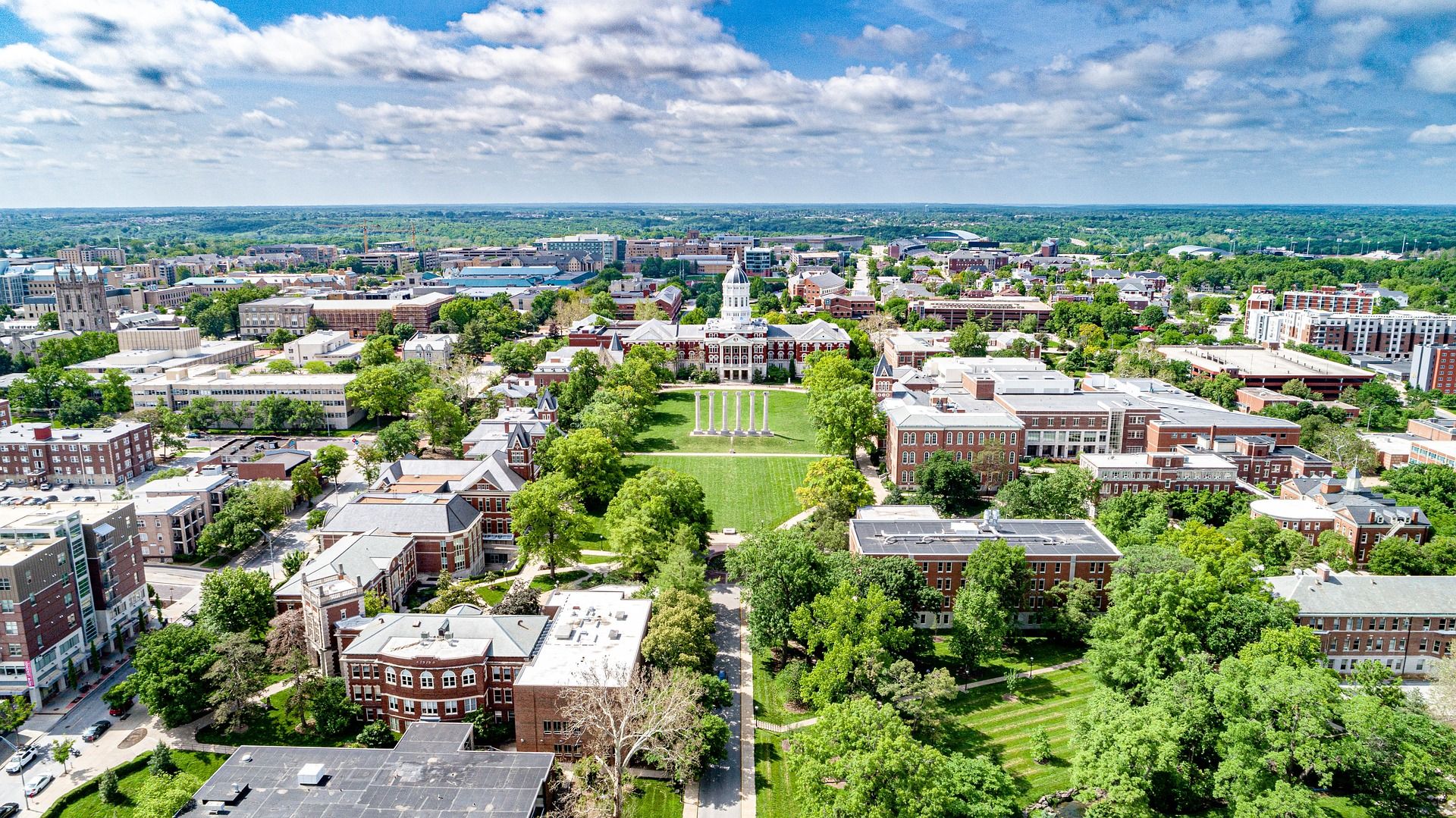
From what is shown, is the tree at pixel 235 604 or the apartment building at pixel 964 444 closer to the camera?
the tree at pixel 235 604

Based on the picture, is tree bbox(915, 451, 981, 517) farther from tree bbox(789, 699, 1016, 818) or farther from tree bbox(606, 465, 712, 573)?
tree bbox(789, 699, 1016, 818)

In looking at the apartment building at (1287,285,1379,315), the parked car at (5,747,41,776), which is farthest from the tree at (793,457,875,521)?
the apartment building at (1287,285,1379,315)

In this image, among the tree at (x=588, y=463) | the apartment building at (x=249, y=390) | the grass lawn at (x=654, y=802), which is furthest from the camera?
the apartment building at (x=249, y=390)

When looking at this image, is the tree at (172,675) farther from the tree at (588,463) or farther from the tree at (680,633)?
the tree at (588,463)

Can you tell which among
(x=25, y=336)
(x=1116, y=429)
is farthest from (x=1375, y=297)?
(x=25, y=336)

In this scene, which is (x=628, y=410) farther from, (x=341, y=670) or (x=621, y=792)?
(x=621, y=792)

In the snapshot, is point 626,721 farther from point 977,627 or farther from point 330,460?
point 330,460

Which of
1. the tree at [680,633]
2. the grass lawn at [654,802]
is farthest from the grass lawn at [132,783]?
the tree at [680,633]
